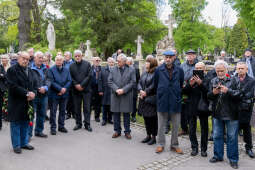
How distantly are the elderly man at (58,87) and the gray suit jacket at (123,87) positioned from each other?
4.20 feet

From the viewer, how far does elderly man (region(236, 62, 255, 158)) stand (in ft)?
16.0

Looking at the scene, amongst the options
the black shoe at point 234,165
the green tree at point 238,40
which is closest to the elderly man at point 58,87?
the black shoe at point 234,165

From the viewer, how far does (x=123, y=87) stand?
21.1 ft

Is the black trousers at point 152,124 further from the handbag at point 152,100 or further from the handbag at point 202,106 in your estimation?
the handbag at point 202,106

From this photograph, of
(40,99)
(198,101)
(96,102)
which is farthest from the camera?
(96,102)

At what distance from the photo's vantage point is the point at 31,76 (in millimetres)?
5484

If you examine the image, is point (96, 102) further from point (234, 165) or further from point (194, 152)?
point (234, 165)

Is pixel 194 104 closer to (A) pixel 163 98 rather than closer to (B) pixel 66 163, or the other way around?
(A) pixel 163 98

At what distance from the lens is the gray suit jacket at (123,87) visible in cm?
643

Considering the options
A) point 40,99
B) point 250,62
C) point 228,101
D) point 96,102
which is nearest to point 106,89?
point 96,102

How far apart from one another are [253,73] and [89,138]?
560 centimetres

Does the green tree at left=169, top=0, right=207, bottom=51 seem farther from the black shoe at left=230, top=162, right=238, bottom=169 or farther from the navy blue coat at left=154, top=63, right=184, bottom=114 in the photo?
the black shoe at left=230, top=162, right=238, bottom=169

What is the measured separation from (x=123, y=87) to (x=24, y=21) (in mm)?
13342

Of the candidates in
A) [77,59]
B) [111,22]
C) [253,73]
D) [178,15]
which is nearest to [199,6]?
[178,15]
